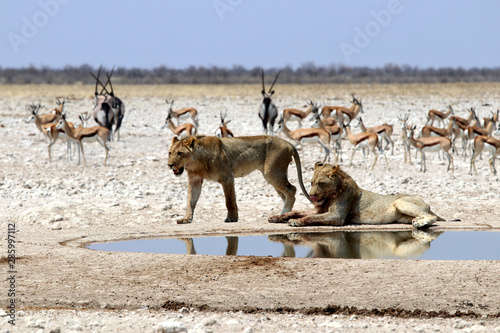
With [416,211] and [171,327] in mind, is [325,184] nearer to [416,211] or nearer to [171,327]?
[416,211]

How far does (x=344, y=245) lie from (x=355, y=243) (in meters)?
0.17

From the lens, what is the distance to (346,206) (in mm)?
9008

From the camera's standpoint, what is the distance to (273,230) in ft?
28.1

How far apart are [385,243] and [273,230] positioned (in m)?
1.38

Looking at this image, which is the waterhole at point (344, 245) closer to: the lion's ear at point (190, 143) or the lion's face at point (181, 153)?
the lion's face at point (181, 153)

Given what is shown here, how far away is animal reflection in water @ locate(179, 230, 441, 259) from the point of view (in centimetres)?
715

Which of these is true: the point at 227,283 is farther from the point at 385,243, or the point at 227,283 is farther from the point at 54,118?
the point at 54,118

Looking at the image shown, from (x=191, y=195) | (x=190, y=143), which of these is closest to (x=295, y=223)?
(x=191, y=195)

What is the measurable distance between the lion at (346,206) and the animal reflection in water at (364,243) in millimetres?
441

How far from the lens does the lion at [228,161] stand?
9.35 m

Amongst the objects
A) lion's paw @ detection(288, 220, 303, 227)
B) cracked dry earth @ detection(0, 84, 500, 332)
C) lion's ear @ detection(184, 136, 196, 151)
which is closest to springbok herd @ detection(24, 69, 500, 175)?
cracked dry earth @ detection(0, 84, 500, 332)

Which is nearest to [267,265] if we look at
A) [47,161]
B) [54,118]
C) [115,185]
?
[115,185]

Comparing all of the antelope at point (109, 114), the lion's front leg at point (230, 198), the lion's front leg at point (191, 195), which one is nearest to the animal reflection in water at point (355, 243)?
the lion's front leg at point (230, 198)

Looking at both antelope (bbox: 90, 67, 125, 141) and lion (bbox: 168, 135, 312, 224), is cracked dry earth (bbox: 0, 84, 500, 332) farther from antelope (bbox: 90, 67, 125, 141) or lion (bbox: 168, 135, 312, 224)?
antelope (bbox: 90, 67, 125, 141)
